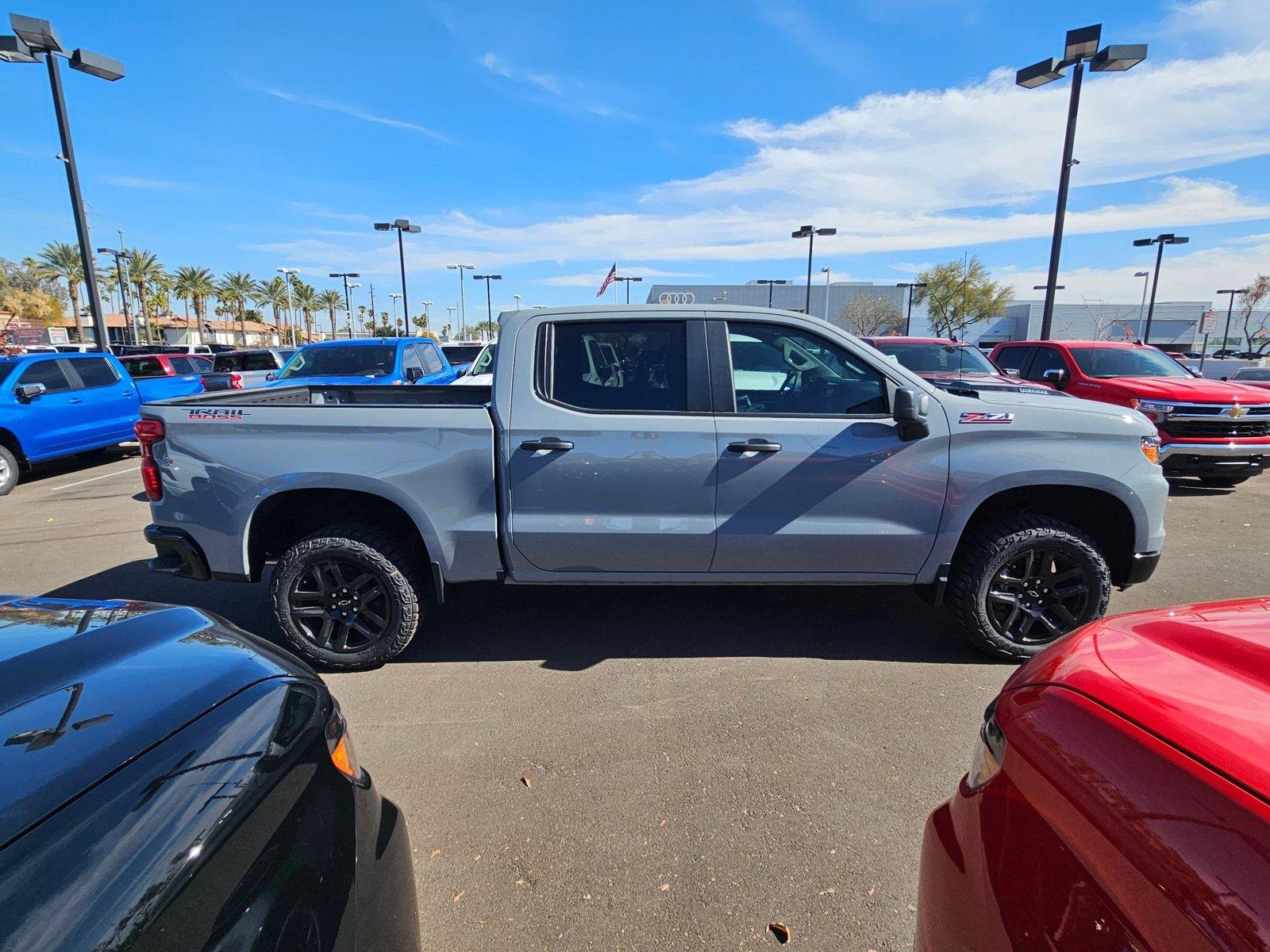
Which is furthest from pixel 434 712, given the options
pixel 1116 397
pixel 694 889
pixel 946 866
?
pixel 1116 397

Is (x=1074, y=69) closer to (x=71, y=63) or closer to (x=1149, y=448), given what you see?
(x=1149, y=448)

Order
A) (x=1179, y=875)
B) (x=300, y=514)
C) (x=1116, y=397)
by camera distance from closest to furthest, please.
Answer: (x=1179, y=875), (x=300, y=514), (x=1116, y=397)

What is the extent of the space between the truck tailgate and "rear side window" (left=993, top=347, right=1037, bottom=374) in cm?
1012

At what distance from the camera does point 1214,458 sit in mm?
7727

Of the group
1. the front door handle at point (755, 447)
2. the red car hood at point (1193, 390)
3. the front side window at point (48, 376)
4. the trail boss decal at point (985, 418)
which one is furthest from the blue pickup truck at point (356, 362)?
the red car hood at point (1193, 390)

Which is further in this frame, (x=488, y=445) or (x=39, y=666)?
(x=488, y=445)

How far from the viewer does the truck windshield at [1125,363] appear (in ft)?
30.6

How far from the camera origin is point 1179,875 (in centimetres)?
92

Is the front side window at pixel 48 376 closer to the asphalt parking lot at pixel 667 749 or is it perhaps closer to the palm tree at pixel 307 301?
the asphalt parking lot at pixel 667 749

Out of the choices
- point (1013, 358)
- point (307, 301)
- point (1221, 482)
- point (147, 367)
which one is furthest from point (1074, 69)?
point (307, 301)

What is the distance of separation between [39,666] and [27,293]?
251 feet

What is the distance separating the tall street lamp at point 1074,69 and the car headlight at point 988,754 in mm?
14630

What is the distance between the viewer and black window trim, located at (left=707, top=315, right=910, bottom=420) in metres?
3.50

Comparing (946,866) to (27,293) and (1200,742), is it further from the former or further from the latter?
(27,293)
